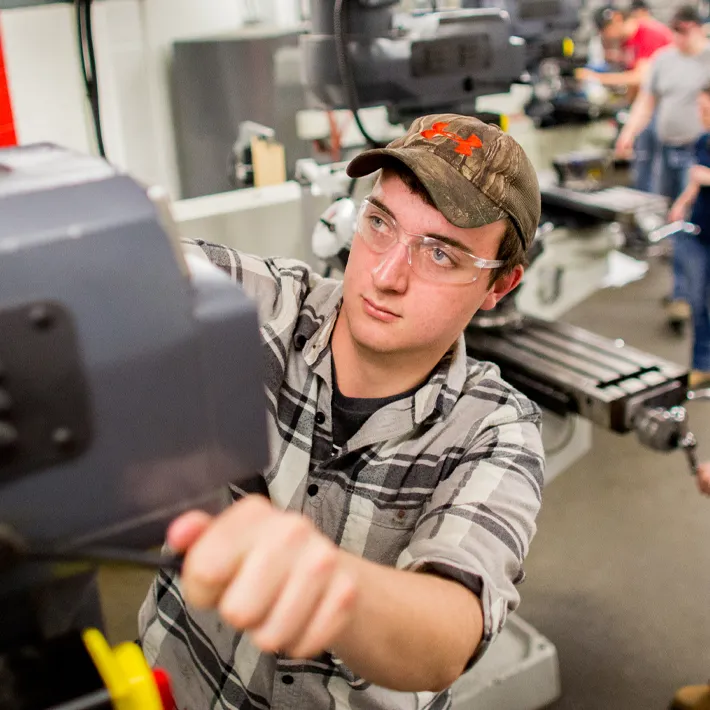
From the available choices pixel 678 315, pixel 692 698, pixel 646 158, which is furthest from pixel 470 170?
pixel 646 158

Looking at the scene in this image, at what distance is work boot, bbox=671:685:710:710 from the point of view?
6.09 ft

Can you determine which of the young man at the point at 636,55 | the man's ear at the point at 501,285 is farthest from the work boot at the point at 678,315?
the man's ear at the point at 501,285

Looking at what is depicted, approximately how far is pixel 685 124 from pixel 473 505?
13.7 feet

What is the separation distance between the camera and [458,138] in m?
1.10

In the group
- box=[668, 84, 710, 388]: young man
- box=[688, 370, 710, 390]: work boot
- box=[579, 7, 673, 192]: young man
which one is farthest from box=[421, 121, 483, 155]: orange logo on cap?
box=[579, 7, 673, 192]: young man

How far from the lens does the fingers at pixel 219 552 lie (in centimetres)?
46

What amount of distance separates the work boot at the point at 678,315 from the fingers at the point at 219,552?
153 inches

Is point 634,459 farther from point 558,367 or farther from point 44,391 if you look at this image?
point 44,391

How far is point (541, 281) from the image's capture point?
9.57 ft

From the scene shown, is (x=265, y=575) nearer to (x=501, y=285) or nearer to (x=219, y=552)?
(x=219, y=552)

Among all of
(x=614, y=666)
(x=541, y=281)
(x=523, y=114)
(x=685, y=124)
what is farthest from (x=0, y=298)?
(x=685, y=124)

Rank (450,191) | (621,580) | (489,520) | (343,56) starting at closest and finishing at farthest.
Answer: (489,520) < (450,191) < (343,56) < (621,580)

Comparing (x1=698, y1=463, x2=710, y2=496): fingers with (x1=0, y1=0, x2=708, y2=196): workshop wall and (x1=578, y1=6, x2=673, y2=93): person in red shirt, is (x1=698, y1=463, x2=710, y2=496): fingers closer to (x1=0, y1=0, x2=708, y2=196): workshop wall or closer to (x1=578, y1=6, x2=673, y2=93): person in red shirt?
(x1=0, y1=0, x2=708, y2=196): workshop wall

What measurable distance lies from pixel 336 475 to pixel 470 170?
17.3 inches
